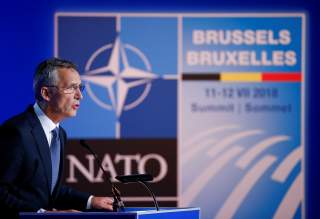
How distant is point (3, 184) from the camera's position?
3.41 meters

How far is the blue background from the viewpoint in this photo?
19.2 ft

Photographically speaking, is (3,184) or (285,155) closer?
(3,184)

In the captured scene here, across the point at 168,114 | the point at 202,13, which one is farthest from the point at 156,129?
the point at 202,13

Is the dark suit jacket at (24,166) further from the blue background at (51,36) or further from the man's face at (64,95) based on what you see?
the blue background at (51,36)

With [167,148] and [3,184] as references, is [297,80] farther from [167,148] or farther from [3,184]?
[3,184]

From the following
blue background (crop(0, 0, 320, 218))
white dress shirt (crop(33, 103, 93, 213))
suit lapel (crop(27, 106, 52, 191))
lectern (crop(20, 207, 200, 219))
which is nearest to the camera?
lectern (crop(20, 207, 200, 219))

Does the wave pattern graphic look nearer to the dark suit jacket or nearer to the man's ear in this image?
the man's ear

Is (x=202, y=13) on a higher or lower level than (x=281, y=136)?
higher

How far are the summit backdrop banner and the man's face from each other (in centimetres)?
217

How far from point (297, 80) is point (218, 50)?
595 millimetres

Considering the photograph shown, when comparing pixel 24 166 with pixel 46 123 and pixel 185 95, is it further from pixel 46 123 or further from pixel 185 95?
pixel 185 95

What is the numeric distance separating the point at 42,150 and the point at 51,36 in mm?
2469

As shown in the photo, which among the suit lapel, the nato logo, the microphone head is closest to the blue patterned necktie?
the suit lapel

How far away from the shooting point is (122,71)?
19.3ft
